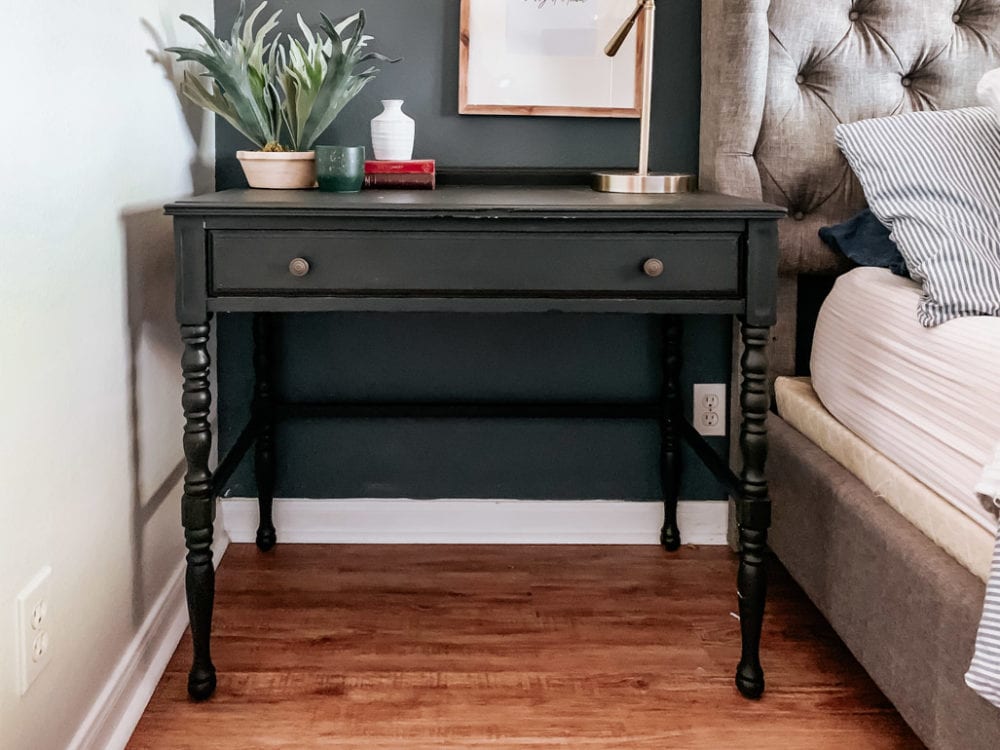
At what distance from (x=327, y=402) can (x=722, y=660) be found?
3.01 ft

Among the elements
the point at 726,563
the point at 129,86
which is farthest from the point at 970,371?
the point at 129,86

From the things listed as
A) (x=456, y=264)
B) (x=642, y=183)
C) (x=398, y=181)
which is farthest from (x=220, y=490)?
(x=642, y=183)

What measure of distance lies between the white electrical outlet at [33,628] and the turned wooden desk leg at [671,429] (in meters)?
1.16

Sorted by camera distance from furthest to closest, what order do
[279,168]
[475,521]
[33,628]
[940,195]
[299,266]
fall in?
[475,521] < [279,168] < [940,195] < [299,266] < [33,628]

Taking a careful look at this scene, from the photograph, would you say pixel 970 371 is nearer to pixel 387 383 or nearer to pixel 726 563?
pixel 726 563

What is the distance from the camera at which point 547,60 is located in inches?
72.4

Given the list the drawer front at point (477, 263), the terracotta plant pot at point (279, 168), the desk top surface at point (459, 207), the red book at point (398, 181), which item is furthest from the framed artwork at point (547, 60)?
the drawer front at point (477, 263)

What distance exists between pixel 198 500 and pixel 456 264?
1.64 ft

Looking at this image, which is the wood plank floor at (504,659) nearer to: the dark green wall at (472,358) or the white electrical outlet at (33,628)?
the dark green wall at (472,358)

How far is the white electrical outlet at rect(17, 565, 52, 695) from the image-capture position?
100cm

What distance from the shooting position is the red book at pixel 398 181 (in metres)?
1.66

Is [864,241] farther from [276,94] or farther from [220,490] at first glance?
[220,490]

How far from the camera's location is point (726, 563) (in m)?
1.88

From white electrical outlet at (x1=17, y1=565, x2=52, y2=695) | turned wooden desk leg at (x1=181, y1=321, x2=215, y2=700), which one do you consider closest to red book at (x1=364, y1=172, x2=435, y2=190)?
turned wooden desk leg at (x1=181, y1=321, x2=215, y2=700)
